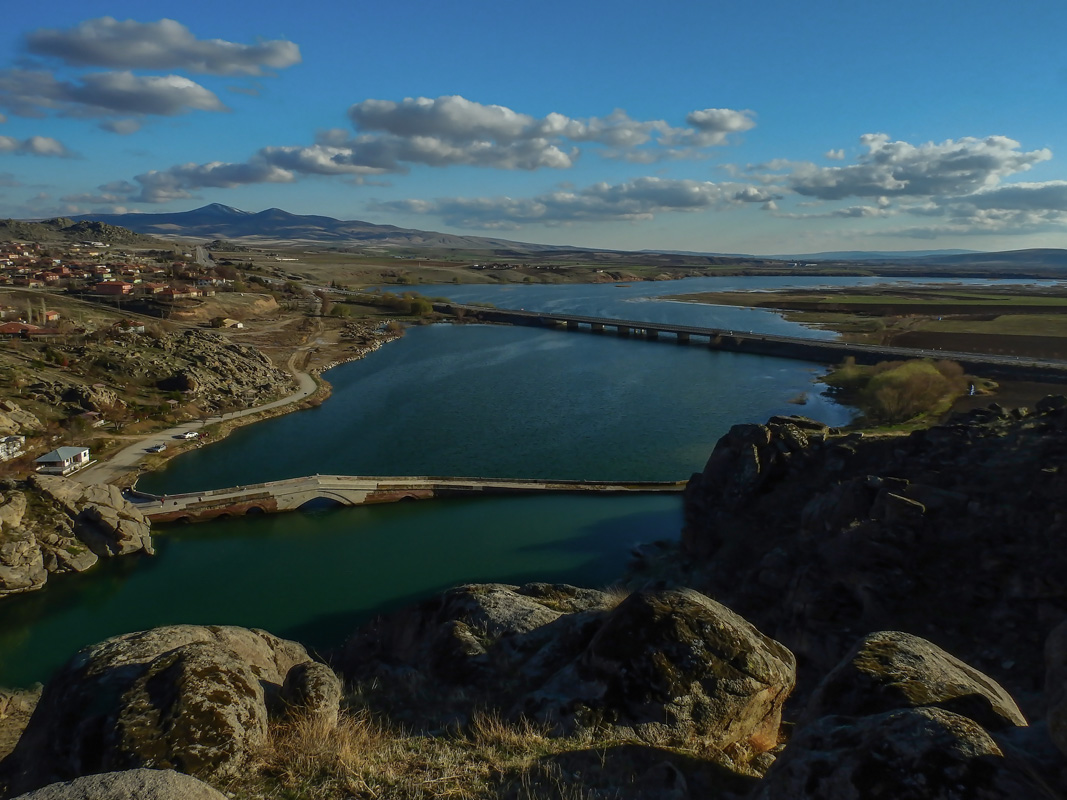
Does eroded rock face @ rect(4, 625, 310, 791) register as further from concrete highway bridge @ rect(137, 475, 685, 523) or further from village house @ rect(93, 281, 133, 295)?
village house @ rect(93, 281, 133, 295)

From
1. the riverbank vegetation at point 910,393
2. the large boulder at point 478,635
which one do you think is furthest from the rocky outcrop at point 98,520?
the riverbank vegetation at point 910,393

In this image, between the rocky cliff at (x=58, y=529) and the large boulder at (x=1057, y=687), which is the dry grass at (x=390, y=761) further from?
the rocky cliff at (x=58, y=529)

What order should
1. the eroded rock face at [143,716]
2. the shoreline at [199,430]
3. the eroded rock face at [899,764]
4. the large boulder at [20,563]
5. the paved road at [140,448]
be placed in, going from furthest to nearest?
the shoreline at [199,430]
the paved road at [140,448]
the large boulder at [20,563]
the eroded rock face at [143,716]
the eroded rock face at [899,764]

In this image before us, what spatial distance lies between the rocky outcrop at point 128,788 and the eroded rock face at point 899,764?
16.0ft

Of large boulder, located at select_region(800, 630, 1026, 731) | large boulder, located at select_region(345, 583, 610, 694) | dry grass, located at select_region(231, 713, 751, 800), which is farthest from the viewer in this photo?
large boulder, located at select_region(345, 583, 610, 694)

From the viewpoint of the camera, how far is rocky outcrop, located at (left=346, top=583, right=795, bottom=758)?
28.1ft

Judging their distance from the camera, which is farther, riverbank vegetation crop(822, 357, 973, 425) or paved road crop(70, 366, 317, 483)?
riverbank vegetation crop(822, 357, 973, 425)

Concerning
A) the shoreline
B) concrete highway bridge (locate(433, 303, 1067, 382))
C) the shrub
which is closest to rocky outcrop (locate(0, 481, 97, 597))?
the shoreline

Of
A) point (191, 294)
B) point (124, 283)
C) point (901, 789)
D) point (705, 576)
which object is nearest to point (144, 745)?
point (901, 789)

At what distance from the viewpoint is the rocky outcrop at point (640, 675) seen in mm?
8555

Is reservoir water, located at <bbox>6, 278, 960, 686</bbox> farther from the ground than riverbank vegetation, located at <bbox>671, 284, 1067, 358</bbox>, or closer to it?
closer to it

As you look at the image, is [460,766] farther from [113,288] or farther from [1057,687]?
[113,288]

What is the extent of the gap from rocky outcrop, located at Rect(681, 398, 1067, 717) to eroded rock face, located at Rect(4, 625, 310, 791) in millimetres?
12546

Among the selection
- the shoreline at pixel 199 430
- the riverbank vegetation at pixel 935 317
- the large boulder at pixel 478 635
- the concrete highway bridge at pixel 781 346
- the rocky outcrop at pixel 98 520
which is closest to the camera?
the large boulder at pixel 478 635
